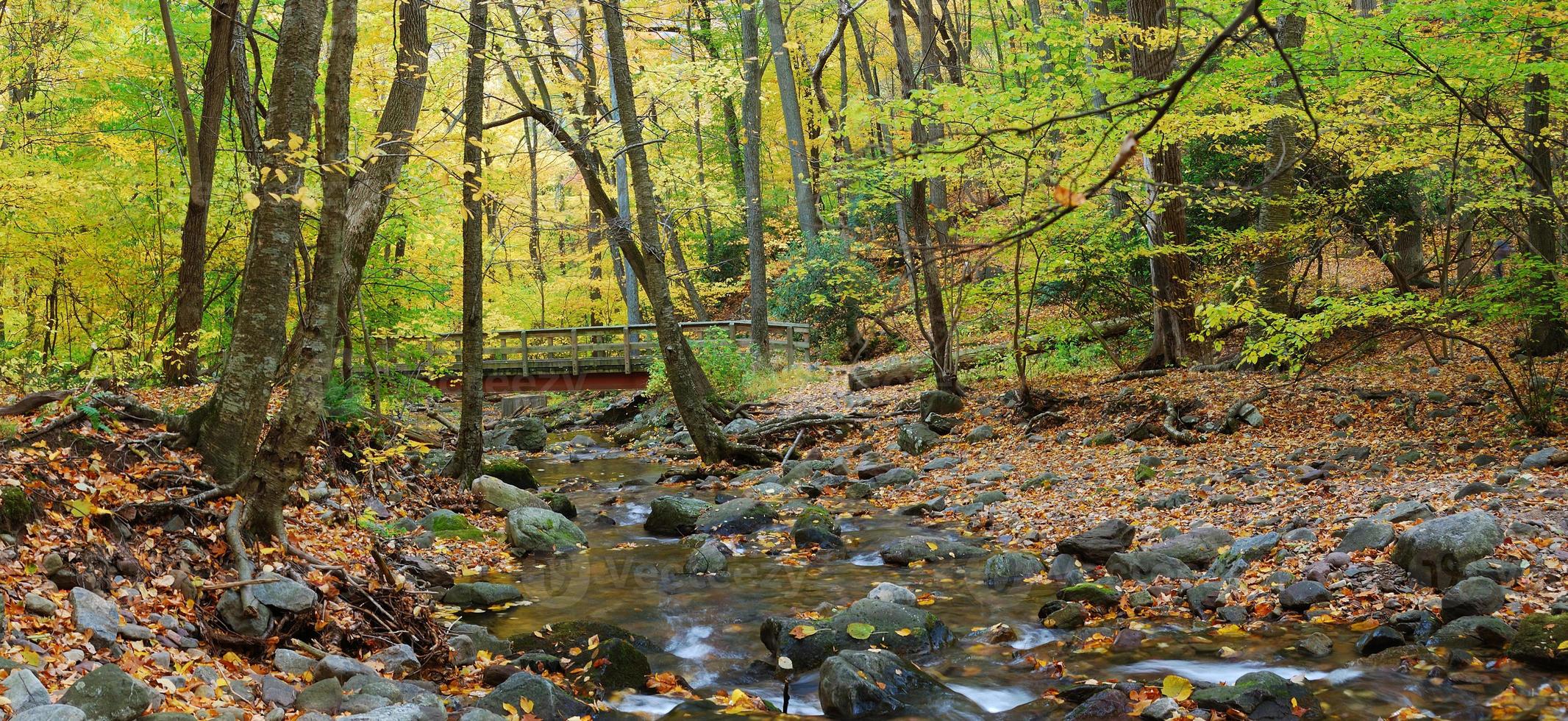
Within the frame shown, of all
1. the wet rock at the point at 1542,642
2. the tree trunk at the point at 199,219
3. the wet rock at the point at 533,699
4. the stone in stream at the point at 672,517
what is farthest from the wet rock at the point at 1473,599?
the tree trunk at the point at 199,219

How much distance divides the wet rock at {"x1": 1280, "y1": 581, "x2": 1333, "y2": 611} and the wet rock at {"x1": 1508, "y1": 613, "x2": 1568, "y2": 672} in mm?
1043

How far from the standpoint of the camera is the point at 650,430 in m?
17.0

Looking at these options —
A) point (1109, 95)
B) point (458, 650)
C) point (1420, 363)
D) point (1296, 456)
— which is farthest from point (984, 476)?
point (458, 650)

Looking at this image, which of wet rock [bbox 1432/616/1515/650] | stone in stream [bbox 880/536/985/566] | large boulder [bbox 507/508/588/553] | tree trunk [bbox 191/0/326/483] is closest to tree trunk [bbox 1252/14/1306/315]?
stone in stream [bbox 880/536/985/566]

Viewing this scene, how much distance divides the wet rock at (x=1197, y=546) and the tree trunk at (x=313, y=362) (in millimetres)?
5531

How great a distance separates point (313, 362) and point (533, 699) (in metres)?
2.66

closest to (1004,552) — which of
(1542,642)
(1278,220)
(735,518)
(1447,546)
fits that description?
(735,518)

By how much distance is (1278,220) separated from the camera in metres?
11.6

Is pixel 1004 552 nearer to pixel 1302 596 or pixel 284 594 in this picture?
pixel 1302 596

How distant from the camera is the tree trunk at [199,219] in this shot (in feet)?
29.5

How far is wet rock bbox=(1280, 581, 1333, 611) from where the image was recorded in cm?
563

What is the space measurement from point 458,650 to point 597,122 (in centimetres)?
906

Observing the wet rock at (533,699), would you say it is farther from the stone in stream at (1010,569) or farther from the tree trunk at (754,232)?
the tree trunk at (754,232)

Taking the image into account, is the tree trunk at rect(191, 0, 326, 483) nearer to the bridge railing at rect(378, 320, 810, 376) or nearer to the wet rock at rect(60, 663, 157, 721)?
the wet rock at rect(60, 663, 157, 721)
